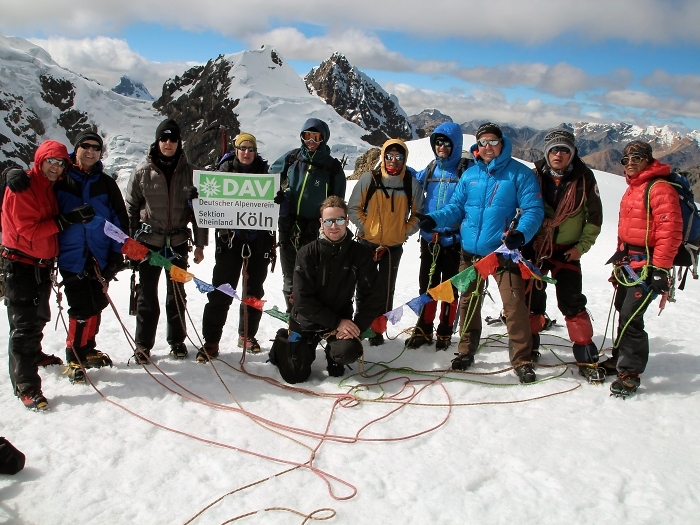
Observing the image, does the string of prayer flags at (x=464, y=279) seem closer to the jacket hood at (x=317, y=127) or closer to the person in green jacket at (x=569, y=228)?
the person in green jacket at (x=569, y=228)

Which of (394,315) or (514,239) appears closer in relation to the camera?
(514,239)

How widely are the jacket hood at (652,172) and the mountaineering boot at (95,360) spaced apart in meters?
5.51

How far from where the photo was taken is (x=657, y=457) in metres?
3.67

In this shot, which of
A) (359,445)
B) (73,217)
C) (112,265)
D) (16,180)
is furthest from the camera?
(112,265)

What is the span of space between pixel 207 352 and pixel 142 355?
2.18 ft

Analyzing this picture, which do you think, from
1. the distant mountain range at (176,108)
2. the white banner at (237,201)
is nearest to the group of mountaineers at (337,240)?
the white banner at (237,201)

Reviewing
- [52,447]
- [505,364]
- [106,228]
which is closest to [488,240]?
[505,364]

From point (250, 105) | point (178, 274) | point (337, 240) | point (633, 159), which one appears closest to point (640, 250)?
point (633, 159)

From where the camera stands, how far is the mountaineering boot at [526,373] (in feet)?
16.0

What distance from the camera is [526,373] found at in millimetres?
4891

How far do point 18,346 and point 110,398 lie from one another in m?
0.89

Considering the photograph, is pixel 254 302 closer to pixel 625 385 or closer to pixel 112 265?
pixel 112 265

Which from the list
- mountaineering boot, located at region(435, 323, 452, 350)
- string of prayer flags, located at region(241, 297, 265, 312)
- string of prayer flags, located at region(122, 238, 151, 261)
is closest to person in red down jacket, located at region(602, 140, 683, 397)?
mountaineering boot, located at region(435, 323, 452, 350)

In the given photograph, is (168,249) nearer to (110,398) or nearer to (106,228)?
(106,228)
